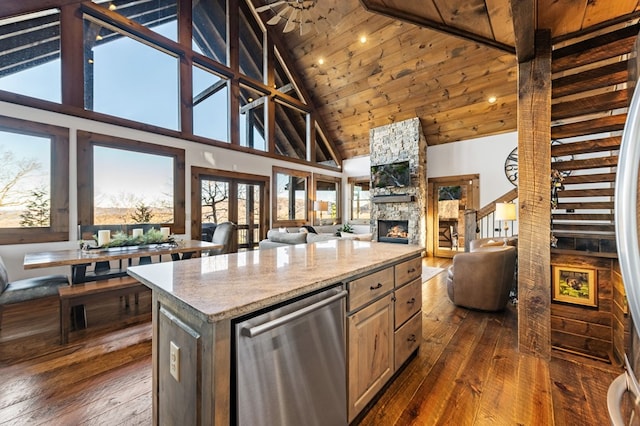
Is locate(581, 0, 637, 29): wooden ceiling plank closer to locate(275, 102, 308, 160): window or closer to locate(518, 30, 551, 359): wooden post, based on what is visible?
locate(518, 30, 551, 359): wooden post

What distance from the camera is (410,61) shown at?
550 cm

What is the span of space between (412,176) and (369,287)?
5.56 meters

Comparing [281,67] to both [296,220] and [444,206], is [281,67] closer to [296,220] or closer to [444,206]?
[296,220]

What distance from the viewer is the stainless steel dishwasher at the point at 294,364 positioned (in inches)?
36.7

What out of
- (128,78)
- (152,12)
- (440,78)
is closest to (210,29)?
(152,12)

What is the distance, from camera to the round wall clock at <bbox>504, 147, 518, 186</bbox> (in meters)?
5.75

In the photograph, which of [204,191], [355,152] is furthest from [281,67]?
[204,191]

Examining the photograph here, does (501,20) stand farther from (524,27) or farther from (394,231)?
(394,231)

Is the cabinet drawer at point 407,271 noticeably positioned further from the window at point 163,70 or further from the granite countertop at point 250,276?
the window at point 163,70

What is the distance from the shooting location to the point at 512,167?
579cm

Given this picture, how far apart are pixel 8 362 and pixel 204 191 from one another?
3.72m

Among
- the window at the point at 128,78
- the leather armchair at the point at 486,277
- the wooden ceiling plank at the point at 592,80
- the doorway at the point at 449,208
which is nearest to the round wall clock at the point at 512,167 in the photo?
the doorway at the point at 449,208

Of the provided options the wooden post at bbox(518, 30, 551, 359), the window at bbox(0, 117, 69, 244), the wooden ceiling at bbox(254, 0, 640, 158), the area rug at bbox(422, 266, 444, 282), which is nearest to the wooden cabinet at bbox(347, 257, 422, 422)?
the wooden post at bbox(518, 30, 551, 359)

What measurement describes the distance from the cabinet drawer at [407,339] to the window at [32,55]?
5.32 meters
